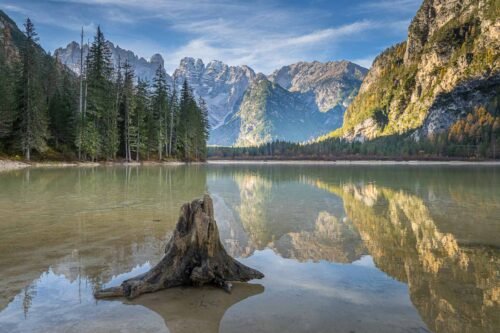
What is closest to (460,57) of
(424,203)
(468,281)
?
(424,203)

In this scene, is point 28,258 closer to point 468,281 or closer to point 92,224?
point 92,224

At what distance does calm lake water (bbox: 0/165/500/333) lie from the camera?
19.4 feet

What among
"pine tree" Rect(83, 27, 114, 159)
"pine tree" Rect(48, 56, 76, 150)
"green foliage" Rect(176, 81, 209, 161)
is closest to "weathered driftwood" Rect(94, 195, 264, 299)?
"pine tree" Rect(48, 56, 76, 150)

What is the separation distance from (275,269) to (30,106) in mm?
50733

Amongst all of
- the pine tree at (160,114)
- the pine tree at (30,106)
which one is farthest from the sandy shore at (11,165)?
the pine tree at (160,114)

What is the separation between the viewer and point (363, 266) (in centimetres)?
896

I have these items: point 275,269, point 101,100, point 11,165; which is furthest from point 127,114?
point 275,269

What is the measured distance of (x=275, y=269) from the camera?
28.8ft

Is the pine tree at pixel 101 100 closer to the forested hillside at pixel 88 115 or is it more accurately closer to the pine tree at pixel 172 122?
the forested hillside at pixel 88 115

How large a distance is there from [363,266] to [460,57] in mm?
223880

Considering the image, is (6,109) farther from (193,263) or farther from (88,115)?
(193,263)

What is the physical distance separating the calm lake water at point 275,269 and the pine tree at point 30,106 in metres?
36.0

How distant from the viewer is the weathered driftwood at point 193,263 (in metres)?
7.25

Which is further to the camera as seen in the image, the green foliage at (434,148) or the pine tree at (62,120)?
the green foliage at (434,148)
